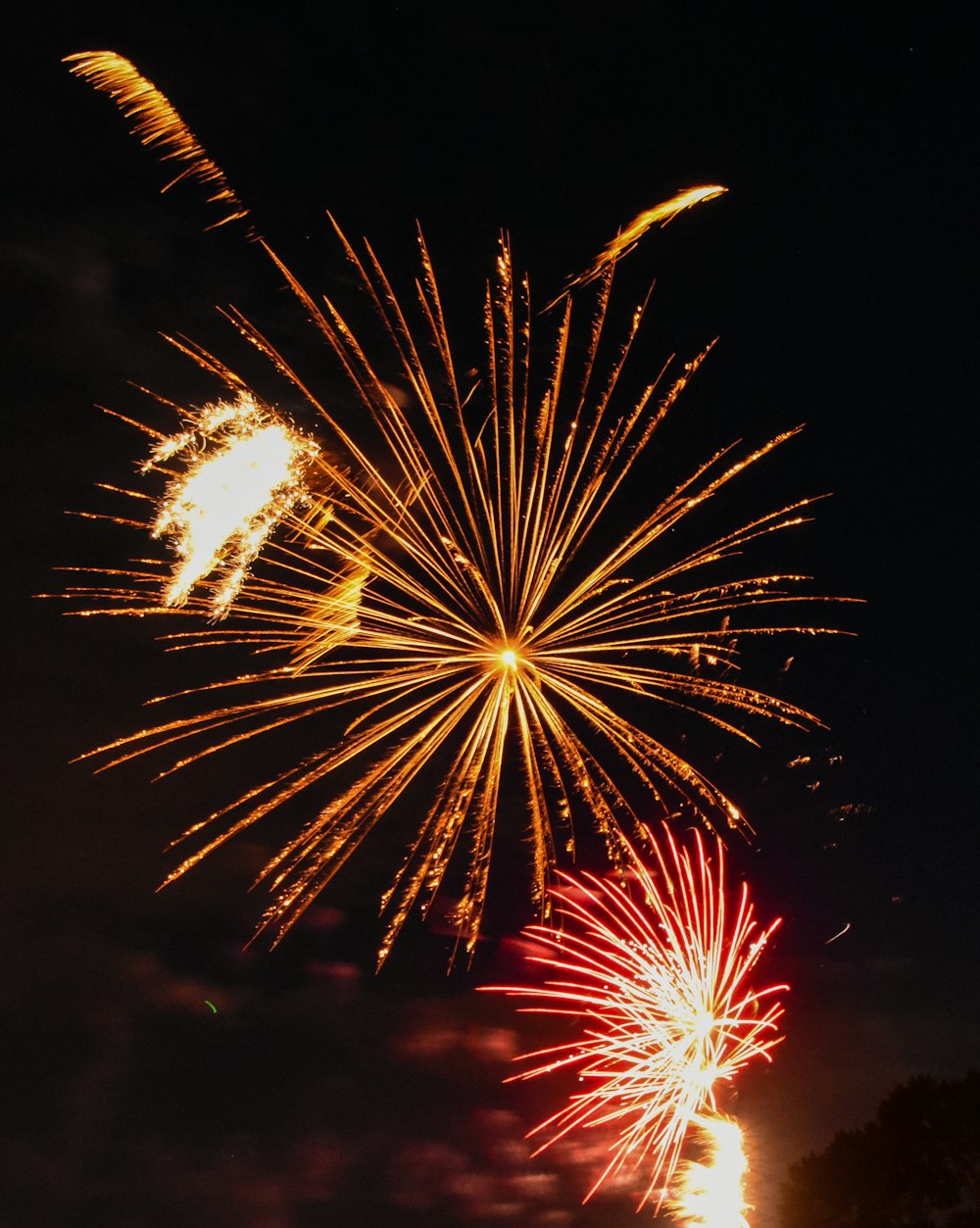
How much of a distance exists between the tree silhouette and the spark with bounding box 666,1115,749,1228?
25.2 ft

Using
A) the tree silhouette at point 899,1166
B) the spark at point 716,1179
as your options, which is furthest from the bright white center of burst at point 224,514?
the tree silhouette at point 899,1166

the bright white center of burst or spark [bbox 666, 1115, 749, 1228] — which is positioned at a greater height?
the bright white center of burst

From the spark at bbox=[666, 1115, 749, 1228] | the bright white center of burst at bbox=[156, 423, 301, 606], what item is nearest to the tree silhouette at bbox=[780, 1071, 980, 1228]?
the spark at bbox=[666, 1115, 749, 1228]

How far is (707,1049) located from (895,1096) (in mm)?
10598

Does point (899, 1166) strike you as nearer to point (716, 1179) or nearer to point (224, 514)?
point (716, 1179)

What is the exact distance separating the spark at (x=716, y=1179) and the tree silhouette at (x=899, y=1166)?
302 inches

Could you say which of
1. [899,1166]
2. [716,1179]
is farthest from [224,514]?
[899,1166]

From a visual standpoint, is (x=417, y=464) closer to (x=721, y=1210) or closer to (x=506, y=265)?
(x=506, y=265)

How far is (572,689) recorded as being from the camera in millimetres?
9992

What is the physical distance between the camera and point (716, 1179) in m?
11.6

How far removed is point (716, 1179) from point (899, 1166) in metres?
8.67

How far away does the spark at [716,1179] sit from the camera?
11461 mm

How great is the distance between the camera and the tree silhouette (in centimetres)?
1731

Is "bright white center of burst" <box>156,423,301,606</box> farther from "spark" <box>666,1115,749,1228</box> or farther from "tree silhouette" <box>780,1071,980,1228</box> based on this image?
"tree silhouette" <box>780,1071,980,1228</box>
